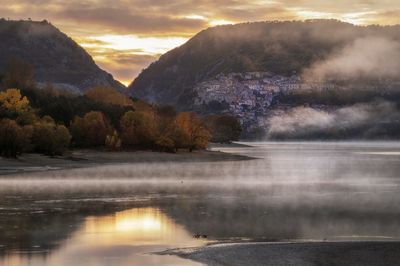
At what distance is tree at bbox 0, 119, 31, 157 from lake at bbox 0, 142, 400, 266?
32.8 metres

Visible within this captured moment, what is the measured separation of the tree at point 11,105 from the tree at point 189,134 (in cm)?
3582

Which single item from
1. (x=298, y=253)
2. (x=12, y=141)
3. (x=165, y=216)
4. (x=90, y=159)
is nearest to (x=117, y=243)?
(x=298, y=253)

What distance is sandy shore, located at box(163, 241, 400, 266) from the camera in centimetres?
3003

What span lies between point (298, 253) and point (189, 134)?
141775 millimetres

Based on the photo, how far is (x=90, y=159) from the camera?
447 ft

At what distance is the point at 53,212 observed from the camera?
50.0 metres

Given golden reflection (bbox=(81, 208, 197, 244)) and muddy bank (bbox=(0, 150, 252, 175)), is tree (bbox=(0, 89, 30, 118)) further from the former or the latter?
golden reflection (bbox=(81, 208, 197, 244))

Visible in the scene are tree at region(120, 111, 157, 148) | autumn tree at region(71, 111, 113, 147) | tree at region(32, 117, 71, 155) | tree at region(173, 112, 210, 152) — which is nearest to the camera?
tree at region(32, 117, 71, 155)

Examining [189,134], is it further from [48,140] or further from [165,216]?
[165,216]

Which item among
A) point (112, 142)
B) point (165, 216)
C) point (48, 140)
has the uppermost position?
point (48, 140)

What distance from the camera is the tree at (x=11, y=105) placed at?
146 meters

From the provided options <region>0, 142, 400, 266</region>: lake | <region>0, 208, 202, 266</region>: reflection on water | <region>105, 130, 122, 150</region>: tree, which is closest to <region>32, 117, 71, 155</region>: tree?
<region>105, 130, 122, 150</region>: tree

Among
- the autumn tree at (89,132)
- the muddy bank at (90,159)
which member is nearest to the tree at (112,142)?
the autumn tree at (89,132)

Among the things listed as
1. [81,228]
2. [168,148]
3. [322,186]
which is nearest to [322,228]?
[81,228]
